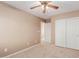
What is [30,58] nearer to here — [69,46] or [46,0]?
[46,0]

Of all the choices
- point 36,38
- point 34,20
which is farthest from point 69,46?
point 34,20

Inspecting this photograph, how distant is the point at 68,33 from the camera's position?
4.96 meters

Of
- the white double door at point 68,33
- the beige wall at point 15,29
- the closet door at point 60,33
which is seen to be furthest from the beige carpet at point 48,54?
the closet door at point 60,33

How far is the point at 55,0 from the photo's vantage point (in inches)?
122

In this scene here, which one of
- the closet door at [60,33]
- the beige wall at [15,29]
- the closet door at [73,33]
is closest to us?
the beige wall at [15,29]

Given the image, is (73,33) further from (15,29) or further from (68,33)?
(15,29)

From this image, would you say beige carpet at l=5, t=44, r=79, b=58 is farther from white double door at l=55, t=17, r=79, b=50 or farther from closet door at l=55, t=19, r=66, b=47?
closet door at l=55, t=19, r=66, b=47

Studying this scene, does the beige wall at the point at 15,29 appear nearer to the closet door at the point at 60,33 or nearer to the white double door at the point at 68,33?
the closet door at the point at 60,33

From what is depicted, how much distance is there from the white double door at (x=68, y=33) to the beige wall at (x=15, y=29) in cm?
160

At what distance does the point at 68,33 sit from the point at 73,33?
0.29 metres

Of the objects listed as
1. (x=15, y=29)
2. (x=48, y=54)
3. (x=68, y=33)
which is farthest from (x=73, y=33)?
(x=15, y=29)

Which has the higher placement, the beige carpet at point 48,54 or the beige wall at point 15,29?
the beige wall at point 15,29

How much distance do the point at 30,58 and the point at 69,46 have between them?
2.70m

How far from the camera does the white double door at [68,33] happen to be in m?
4.64
